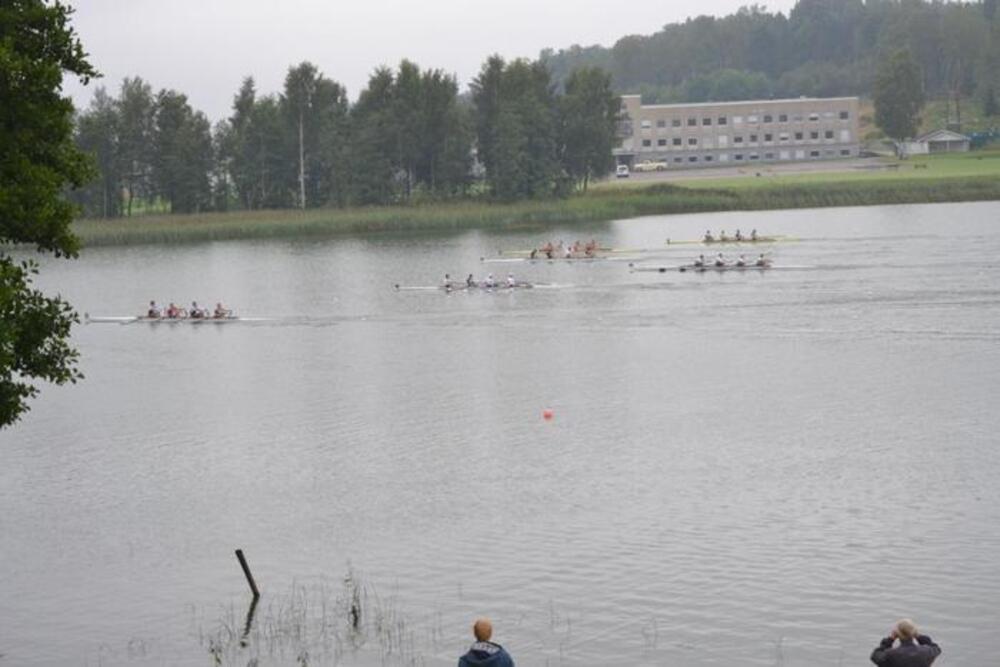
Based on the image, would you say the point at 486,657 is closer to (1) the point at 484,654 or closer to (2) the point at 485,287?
(1) the point at 484,654

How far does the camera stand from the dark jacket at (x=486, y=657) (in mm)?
14336

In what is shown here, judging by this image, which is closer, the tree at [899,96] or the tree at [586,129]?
the tree at [586,129]

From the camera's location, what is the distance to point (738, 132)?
17238 centimetres

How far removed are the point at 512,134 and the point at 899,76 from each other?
49724 mm

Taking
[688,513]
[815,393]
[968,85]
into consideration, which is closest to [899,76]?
[968,85]

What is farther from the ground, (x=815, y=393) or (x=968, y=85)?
(x=968, y=85)

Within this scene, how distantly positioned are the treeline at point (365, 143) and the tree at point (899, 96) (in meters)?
36.4

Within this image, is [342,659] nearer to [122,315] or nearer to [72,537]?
[72,537]

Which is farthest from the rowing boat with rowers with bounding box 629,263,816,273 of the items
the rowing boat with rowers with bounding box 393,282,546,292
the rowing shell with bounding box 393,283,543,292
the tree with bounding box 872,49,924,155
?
the tree with bounding box 872,49,924,155

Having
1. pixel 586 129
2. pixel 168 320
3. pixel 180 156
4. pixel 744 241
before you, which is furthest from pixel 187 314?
pixel 586 129

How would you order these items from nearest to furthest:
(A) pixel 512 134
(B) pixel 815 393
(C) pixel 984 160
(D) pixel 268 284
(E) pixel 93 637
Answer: (E) pixel 93 637
(B) pixel 815 393
(D) pixel 268 284
(A) pixel 512 134
(C) pixel 984 160

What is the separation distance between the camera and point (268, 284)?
75000 mm

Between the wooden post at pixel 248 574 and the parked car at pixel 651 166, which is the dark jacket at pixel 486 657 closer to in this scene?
the wooden post at pixel 248 574

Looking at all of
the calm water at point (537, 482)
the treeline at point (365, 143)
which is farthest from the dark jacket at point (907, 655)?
the treeline at point (365, 143)
